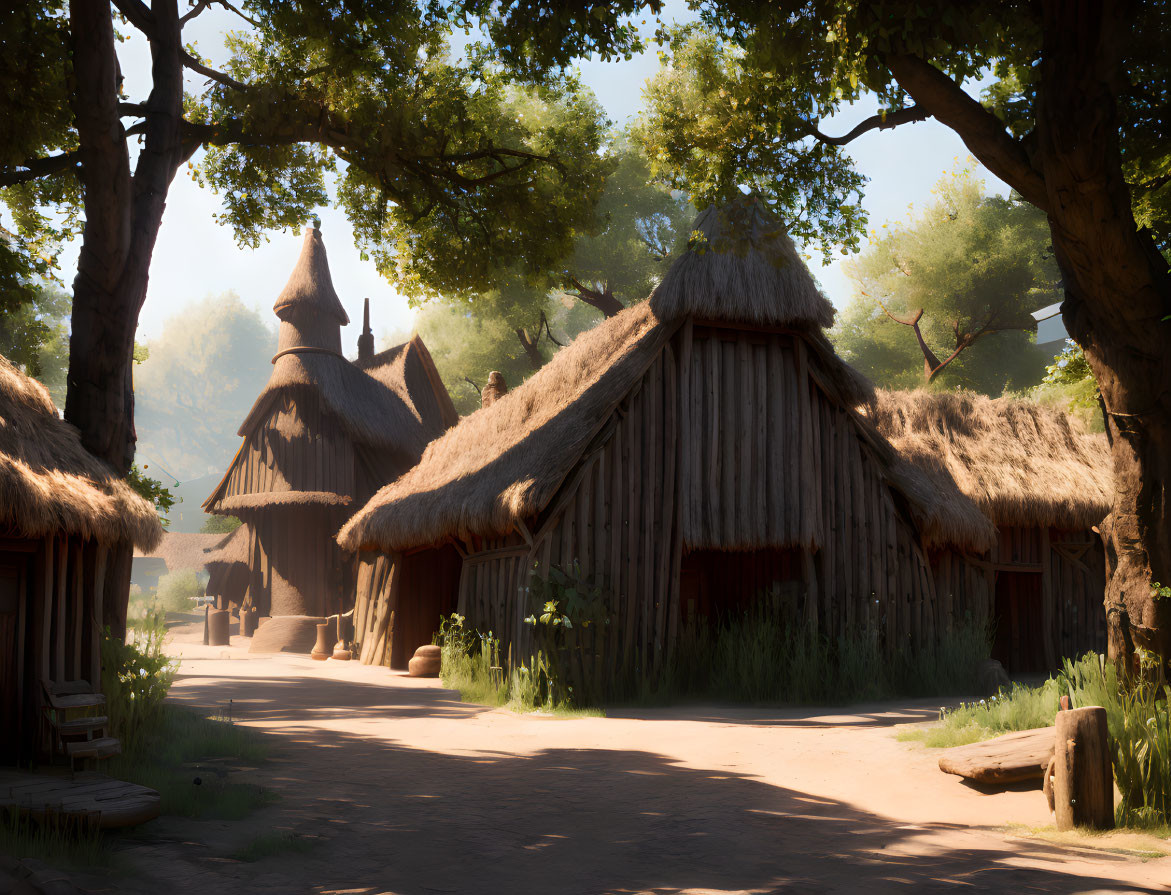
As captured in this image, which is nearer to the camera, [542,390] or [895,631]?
[895,631]

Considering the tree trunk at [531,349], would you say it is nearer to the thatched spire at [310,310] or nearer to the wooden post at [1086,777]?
the thatched spire at [310,310]

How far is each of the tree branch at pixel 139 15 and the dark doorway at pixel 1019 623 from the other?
14933 millimetres

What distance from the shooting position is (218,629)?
2716 cm

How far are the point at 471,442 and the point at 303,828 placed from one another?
1158 cm

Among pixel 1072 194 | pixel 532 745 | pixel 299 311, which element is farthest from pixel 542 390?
pixel 299 311

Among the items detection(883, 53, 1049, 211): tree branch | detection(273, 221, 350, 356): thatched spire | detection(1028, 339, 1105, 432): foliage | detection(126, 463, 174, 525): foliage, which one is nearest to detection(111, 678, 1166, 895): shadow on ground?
detection(126, 463, 174, 525): foliage

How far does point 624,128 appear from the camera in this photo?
119ft

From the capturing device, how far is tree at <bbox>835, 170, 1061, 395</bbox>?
2891 cm

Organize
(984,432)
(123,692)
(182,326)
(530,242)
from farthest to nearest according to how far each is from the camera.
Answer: (182,326) < (984,432) < (530,242) < (123,692)

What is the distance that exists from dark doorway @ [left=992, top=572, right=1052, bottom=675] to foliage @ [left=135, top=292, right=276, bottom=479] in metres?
106

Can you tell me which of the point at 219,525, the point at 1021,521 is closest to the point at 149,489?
the point at 1021,521

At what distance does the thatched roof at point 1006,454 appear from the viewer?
51.2ft

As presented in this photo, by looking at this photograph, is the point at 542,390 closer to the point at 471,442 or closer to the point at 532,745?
the point at 471,442

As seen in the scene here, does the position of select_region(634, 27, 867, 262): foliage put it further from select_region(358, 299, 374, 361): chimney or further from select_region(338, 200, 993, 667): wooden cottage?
select_region(358, 299, 374, 361): chimney
